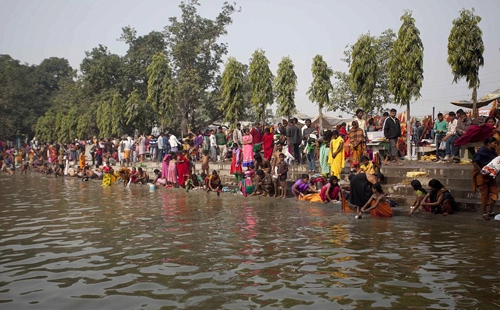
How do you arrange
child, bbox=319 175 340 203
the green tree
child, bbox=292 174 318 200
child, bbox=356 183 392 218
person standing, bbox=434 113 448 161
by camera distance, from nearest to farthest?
child, bbox=356 183 392 218 → child, bbox=319 175 340 203 → child, bbox=292 174 318 200 → person standing, bbox=434 113 448 161 → the green tree

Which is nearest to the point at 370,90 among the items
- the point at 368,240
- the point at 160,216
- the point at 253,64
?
the point at 253,64

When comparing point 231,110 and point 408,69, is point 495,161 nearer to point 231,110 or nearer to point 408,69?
point 408,69

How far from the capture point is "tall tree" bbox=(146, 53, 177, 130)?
3694cm

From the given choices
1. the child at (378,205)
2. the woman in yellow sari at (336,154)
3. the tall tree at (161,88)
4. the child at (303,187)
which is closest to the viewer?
the child at (378,205)

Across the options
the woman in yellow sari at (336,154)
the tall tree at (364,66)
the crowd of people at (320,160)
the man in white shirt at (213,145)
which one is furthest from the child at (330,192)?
the man in white shirt at (213,145)

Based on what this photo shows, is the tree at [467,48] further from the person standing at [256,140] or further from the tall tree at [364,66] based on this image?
the person standing at [256,140]

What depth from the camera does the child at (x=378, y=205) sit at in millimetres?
11731

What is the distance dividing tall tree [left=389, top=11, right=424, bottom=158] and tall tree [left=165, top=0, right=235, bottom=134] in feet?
81.2

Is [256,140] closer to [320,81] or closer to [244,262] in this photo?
[320,81]

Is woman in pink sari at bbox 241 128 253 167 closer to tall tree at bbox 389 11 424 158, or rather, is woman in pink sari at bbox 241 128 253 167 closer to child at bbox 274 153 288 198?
child at bbox 274 153 288 198

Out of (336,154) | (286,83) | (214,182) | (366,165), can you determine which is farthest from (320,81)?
(366,165)

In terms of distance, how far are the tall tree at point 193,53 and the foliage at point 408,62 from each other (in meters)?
24.8

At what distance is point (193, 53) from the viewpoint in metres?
45.2

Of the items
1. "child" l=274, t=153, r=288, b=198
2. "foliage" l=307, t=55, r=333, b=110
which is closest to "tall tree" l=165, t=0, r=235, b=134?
"foliage" l=307, t=55, r=333, b=110
